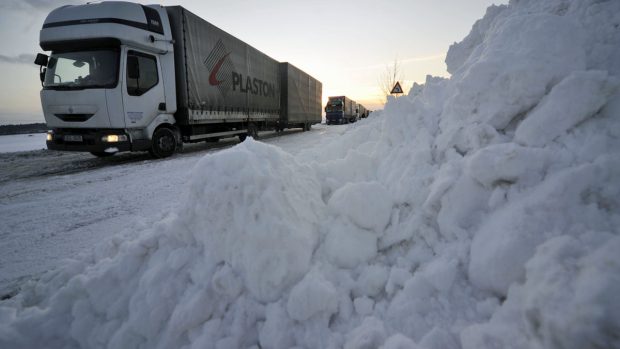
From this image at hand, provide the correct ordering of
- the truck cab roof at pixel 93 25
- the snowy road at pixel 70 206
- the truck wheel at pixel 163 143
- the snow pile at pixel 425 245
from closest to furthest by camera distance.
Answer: the snow pile at pixel 425 245 < the snowy road at pixel 70 206 < the truck cab roof at pixel 93 25 < the truck wheel at pixel 163 143

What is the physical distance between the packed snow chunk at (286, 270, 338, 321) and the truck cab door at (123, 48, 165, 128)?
7.45 metres

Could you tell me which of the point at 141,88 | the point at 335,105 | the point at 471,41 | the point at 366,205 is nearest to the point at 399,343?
the point at 366,205

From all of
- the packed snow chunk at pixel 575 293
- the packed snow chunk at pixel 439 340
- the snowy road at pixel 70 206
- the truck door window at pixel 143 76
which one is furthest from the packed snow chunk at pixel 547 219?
the truck door window at pixel 143 76

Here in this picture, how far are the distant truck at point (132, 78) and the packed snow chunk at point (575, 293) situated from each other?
8.30 meters

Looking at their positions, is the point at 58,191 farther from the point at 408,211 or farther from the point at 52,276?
the point at 408,211

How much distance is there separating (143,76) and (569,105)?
861 cm

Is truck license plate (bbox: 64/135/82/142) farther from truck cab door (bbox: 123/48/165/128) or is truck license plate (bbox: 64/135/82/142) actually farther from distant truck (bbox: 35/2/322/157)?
truck cab door (bbox: 123/48/165/128)

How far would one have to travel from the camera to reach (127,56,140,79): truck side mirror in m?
6.80

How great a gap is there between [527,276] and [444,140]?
1320mm

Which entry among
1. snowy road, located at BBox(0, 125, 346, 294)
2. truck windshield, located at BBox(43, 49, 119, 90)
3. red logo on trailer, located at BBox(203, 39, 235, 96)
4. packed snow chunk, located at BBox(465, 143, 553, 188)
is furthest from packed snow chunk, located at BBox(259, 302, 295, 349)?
red logo on trailer, located at BBox(203, 39, 235, 96)

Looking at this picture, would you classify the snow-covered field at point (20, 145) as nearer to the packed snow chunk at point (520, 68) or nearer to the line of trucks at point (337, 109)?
the packed snow chunk at point (520, 68)

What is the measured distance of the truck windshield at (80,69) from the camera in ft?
21.4

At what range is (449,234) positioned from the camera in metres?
1.63

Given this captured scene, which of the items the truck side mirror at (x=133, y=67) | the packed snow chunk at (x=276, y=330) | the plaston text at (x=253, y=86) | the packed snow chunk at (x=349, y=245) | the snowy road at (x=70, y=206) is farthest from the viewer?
the plaston text at (x=253, y=86)
